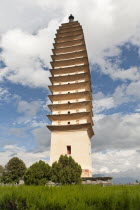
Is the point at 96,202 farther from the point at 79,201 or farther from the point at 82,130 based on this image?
the point at 82,130

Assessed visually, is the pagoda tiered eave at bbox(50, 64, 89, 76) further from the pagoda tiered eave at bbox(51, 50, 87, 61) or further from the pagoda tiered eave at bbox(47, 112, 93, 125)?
the pagoda tiered eave at bbox(47, 112, 93, 125)

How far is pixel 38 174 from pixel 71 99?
13377 millimetres

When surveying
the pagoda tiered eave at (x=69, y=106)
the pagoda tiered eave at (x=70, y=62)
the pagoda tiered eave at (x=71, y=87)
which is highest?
the pagoda tiered eave at (x=70, y=62)

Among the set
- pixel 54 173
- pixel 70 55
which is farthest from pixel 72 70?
pixel 54 173

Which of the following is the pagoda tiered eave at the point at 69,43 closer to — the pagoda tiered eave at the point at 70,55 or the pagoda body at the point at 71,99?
the pagoda body at the point at 71,99

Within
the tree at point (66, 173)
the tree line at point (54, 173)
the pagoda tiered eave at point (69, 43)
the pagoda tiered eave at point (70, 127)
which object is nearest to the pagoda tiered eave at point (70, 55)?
the pagoda tiered eave at point (69, 43)

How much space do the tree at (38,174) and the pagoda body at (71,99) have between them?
7.02 meters

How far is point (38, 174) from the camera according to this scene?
57.7 feet

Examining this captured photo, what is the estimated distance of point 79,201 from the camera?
499cm

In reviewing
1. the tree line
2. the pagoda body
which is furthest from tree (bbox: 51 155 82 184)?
the pagoda body

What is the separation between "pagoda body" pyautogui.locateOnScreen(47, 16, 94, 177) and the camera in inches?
1008

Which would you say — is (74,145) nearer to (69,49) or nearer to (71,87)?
(71,87)

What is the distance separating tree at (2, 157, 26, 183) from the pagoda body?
20.4 feet

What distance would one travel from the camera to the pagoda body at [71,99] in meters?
25.6
